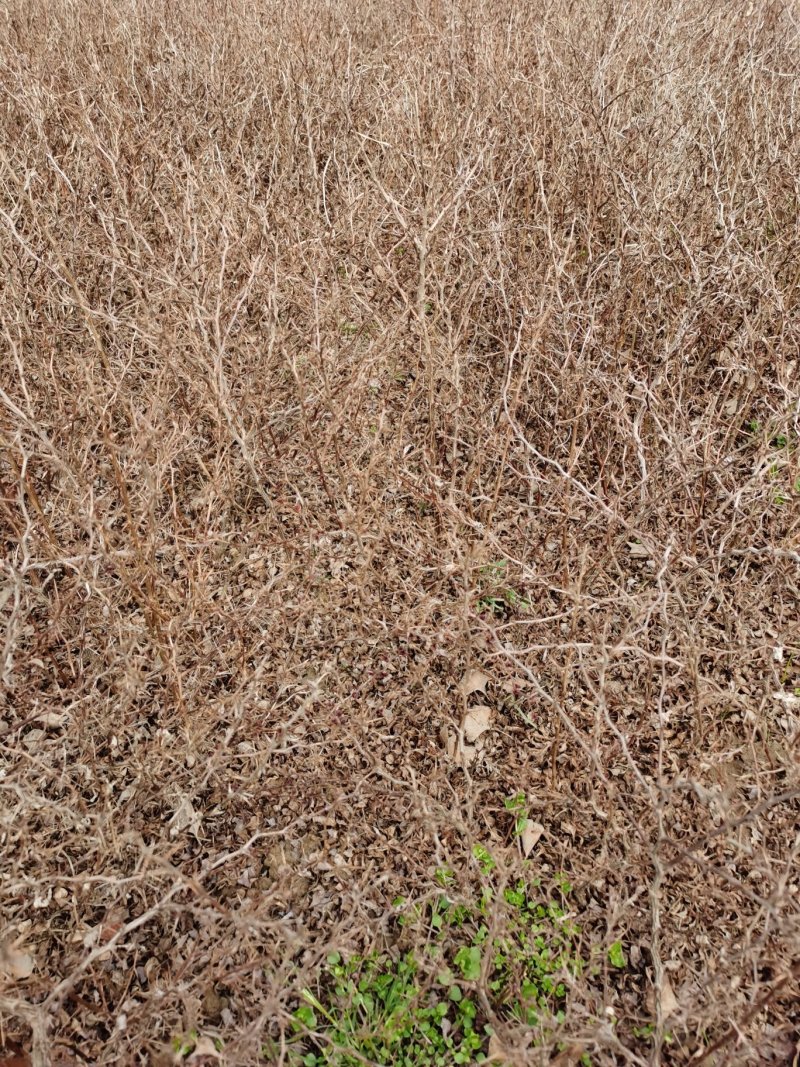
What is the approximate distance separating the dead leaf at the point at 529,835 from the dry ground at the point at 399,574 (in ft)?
0.09

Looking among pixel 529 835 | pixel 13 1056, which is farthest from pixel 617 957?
pixel 13 1056

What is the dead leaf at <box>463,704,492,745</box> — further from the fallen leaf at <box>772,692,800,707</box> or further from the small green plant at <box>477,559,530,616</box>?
the fallen leaf at <box>772,692,800,707</box>

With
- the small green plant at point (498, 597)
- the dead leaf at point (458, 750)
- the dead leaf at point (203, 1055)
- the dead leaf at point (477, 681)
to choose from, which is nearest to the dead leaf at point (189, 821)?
the dead leaf at point (203, 1055)

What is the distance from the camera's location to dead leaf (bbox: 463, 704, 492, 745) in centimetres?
210

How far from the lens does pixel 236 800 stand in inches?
77.3

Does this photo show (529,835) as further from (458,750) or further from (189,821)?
(189,821)

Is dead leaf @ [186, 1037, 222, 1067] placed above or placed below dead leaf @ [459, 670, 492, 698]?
below

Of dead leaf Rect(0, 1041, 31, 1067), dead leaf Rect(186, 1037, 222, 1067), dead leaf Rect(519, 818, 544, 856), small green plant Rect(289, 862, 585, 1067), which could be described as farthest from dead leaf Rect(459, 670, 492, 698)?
dead leaf Rect(0, 1041, 31, 1067)

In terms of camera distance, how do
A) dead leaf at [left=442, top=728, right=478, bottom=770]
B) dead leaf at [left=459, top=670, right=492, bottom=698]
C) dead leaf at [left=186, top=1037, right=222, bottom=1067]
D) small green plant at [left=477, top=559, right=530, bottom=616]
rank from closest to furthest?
dead leaf at [left=186, top=1037, right=222, bottom=1067] < dead leaf at [left=442, top=728, right=478, bottom=770] < dead leaf at [left=459, top=670, right=492, bottom=698] < small green plant at [left=477, top=559, right=530, bottom=616]

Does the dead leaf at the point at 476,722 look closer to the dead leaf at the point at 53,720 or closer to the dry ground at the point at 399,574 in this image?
the dry ground at the point at 399,574

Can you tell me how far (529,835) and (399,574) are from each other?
90cm

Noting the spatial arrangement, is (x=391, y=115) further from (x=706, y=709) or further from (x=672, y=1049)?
(x=672, y=1049)

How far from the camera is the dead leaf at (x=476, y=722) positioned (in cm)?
210

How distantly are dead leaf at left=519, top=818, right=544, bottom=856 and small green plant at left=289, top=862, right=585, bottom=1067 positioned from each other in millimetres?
110
